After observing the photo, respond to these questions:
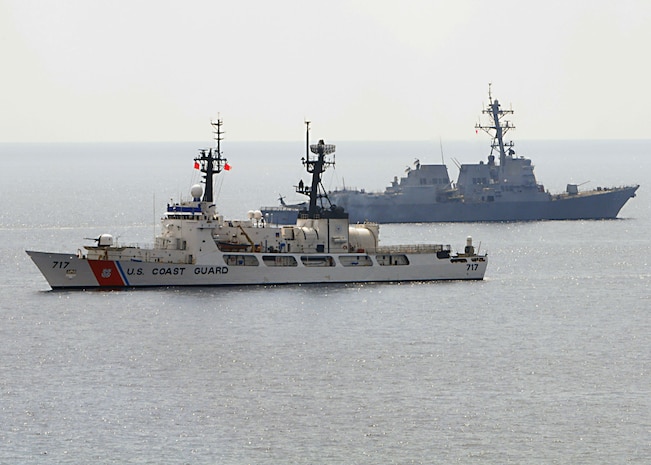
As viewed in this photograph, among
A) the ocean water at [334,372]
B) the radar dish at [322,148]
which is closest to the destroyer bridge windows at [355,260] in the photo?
the ocean water at [334,372]

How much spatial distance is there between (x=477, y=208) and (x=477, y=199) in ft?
3.15

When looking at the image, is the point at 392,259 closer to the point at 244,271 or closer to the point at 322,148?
the point at 322,148

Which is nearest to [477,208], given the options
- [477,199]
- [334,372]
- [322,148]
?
[477,199]

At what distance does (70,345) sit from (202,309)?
898cm

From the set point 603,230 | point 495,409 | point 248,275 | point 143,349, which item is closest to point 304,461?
point 495,409

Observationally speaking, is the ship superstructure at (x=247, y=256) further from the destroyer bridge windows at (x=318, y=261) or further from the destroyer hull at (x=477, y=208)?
the destroyer hull at (x=477, y=208)

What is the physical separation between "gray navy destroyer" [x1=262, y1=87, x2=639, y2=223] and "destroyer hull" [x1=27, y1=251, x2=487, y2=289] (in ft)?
144

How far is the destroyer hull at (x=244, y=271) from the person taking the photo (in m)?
64.4

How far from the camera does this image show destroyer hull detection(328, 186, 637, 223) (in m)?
115

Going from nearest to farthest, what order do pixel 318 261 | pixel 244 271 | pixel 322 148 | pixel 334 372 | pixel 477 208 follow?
pixel 334 372 < pixel 244 271 < pixel 318 261 < pixel 322 148 < pixel 477 208

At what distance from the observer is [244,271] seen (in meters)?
66.2

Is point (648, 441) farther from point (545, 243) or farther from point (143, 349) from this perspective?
point (545, 243)

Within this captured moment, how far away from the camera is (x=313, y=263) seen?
67750 mm

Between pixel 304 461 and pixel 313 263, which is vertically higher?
pixel 313 263
